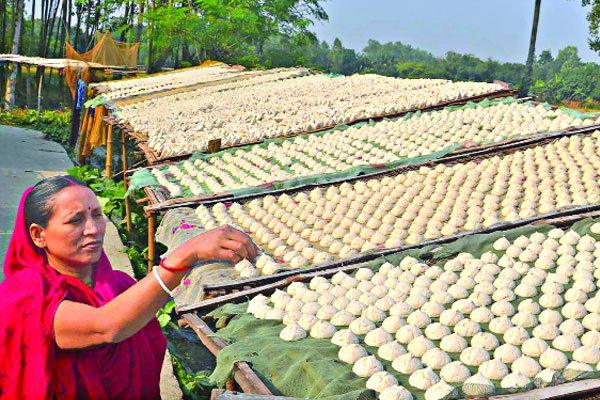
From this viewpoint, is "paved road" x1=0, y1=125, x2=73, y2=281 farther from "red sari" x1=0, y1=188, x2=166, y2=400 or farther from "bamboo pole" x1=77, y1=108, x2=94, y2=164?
"red sari" x1=0, y1=188, x2=166, y2=400

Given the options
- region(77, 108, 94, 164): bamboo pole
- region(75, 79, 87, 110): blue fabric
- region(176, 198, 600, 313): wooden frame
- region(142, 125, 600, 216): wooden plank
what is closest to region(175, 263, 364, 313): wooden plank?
region(176, 198, 600, 313): wooden frame

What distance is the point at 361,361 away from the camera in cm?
Answer: 236

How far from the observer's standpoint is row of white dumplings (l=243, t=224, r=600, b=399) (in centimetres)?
229

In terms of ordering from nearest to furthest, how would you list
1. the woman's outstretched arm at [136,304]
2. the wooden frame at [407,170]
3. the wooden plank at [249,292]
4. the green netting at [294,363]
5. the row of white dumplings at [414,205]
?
1. the woman's outstretched arm at [136,304]
2. the green netting at [294,363]
3. the wooden plank at [249,292]
4. the row of white dumplings at [414,205]
5. the wooden frame at [407,170]

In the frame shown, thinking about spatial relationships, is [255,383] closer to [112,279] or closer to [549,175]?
[112,279]

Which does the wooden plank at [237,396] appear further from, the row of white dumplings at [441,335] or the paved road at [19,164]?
the paved road at [19,164]

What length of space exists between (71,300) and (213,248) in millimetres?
460

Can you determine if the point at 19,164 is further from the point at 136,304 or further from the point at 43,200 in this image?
the point at 136,304

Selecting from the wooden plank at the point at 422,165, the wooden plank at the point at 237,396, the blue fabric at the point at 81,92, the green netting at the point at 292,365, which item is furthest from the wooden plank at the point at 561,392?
the blue fabric at the point at 81,92

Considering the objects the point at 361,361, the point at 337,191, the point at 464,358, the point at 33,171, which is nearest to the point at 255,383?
the point at 361,361

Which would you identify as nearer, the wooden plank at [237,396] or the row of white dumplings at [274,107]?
the wooden plank at [237,396]

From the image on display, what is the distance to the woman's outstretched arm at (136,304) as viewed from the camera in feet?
5.54

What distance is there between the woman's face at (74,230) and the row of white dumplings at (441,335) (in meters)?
1.00

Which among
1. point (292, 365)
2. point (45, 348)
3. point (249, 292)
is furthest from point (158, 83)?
point (45, 348)
